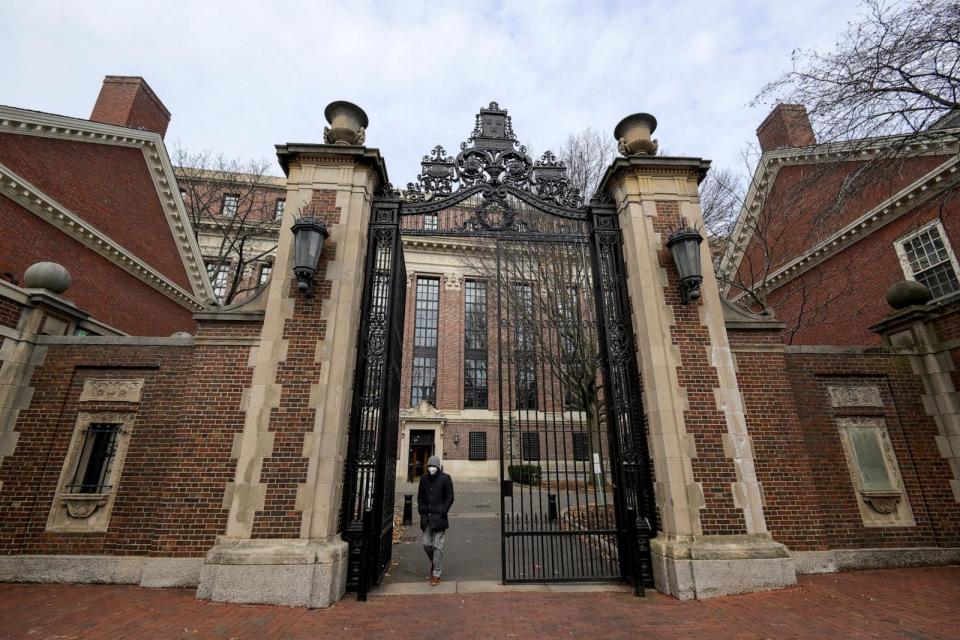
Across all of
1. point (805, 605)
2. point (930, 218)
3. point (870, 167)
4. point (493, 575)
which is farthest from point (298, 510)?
point (930, 218)

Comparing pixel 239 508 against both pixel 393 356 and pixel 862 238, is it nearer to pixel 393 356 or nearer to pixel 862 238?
pixel 393 356

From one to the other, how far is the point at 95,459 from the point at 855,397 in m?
12.3

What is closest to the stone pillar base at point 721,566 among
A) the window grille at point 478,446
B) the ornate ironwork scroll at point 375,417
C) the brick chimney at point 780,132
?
the ornate ironwork scroll at point 375,417

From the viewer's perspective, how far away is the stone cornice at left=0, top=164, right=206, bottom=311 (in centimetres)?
1020

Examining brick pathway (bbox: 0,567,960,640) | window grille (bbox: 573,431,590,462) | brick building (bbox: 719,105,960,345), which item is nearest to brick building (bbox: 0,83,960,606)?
brick pathway (bbox: 0,567,960,640)

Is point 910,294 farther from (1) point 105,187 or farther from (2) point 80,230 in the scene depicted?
(1) point 105,187

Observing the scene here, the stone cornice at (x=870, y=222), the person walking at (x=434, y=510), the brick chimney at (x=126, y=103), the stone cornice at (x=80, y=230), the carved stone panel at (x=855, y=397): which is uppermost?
the brick chimney at (x=126, y=103)

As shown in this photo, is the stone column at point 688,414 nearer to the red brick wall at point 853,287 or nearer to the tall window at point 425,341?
the red brick wall at point 853,287

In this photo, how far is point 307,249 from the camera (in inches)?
238

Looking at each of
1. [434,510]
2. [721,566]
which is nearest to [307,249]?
[434,510]

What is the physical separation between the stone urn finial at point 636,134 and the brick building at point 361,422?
0.11m

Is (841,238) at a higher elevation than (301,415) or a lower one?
higher

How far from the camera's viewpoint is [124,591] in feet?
18.2

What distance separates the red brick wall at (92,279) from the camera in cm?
1024
